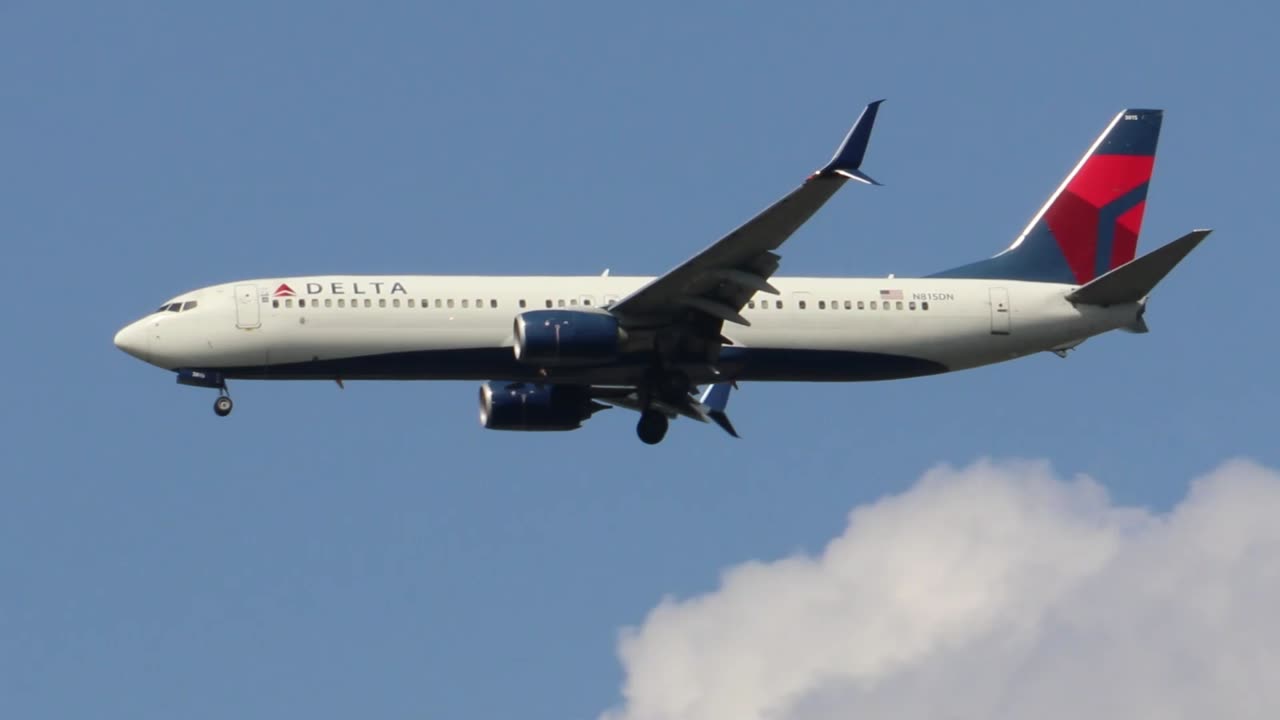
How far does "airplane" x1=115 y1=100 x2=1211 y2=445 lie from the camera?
56.3 m

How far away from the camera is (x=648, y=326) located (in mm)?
57281

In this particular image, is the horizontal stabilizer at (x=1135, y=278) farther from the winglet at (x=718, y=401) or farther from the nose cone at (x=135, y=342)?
the nose cone at (x=135, y=342)

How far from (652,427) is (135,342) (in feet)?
43.4

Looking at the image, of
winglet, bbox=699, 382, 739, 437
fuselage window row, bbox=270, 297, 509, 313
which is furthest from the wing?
winglet, bbox=699, 382, 739, 437

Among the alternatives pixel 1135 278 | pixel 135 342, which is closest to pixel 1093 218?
pixel 1135 278

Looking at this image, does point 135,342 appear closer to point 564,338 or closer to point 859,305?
point 564,338

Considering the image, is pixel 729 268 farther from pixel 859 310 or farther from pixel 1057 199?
pixel 1057 199

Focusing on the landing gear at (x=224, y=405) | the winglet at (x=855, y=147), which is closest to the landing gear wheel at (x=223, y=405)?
the landing gear at (x=224, y=405)

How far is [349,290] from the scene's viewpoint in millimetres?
58094

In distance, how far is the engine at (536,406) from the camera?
62.8m

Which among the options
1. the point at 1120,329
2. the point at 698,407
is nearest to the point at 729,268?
the point at 698,407

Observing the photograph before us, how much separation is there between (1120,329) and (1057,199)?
16.9 ft

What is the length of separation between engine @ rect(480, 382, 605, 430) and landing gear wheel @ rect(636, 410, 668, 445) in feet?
7.23

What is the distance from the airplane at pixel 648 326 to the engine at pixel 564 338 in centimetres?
4
